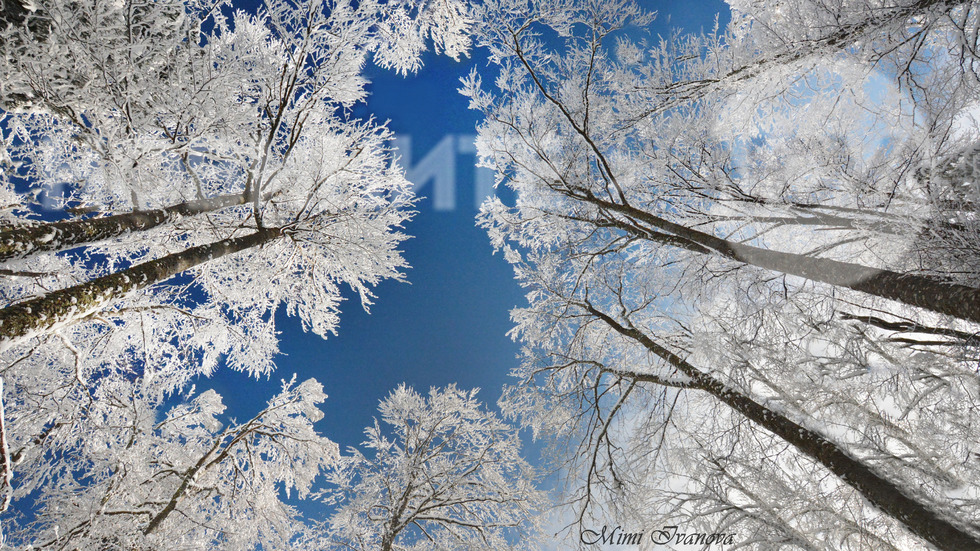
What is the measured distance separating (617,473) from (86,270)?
862cm

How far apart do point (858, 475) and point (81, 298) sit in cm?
655

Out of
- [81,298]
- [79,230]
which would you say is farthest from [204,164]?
[81,298]

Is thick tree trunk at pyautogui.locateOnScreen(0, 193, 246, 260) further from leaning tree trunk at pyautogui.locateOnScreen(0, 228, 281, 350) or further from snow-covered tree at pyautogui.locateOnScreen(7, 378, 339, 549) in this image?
snow-covered tree at pyautogui.locateOnScreen(7, 378, 339, 549)

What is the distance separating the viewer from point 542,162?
5.50m

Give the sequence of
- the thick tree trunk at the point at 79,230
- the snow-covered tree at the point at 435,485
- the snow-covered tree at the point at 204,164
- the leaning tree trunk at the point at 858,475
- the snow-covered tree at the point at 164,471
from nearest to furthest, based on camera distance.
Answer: the thick tree trunk at the point at 79,230
the leaning tree trunk at the point at 858,475
the snow-covered tree at the point at 204,164
the snow-covered tree at the point at 164,471
the snow-covered tree at the point at 435,485

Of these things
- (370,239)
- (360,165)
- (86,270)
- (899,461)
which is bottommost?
(899,461)

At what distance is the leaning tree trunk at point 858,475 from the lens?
9.43 ft

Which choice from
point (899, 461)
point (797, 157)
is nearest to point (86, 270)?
point (797, 157)

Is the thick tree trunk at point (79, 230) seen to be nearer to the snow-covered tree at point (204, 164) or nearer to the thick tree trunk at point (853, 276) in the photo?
the snow-covered tree at point (204, 164)

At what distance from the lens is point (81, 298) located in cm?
289

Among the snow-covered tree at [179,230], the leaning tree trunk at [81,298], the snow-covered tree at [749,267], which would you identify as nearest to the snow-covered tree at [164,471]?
the snow-covered tree at [179,230]

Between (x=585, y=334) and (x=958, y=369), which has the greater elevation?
(x=585, y=334)

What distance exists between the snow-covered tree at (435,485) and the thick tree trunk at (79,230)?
683 centimetres

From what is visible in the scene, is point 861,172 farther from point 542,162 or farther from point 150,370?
point 150,370
